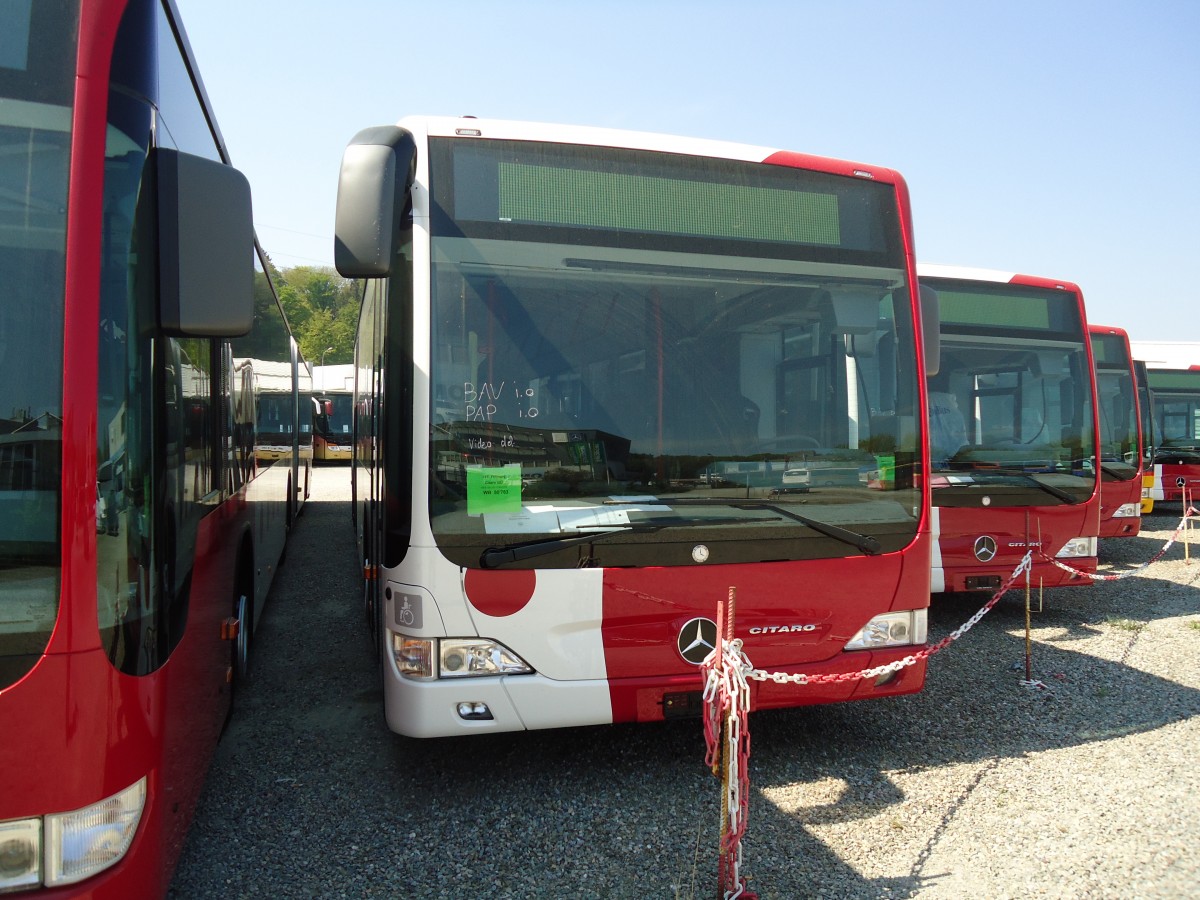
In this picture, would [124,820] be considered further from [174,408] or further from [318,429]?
[318,429]

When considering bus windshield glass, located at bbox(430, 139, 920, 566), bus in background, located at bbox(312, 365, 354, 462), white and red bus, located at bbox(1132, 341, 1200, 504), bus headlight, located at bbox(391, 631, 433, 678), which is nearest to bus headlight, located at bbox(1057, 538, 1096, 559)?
bus windshield glass, located at bbox(430, 139, 920, 566)

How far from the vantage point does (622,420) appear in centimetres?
384

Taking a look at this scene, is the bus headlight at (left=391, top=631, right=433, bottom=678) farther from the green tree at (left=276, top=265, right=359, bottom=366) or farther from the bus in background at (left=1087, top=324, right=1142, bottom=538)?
the green tree at (left=276, top=265, right=359, bottom=366)

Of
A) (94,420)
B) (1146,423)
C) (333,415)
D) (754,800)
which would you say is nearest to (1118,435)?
(1146,423)

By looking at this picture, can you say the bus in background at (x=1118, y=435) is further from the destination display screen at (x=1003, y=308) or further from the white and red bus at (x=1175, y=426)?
the white and red bus at (x=1175, y=426)

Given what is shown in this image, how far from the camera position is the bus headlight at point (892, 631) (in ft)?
13.9

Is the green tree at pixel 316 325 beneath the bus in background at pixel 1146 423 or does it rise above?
above

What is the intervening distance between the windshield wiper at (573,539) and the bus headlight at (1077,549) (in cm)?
506

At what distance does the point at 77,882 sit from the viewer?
2.16 m

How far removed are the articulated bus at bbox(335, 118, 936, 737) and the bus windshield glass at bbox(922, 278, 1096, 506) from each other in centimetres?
383

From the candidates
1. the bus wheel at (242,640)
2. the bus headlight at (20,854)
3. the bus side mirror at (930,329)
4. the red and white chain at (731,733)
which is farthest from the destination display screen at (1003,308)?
the bus headlight at (20,854)

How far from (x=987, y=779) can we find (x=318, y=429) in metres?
30.6

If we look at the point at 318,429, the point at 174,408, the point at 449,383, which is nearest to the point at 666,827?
the point at 449,383

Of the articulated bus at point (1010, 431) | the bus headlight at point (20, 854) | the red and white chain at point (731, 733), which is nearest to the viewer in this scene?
the bus headlight at point (20, 854)
